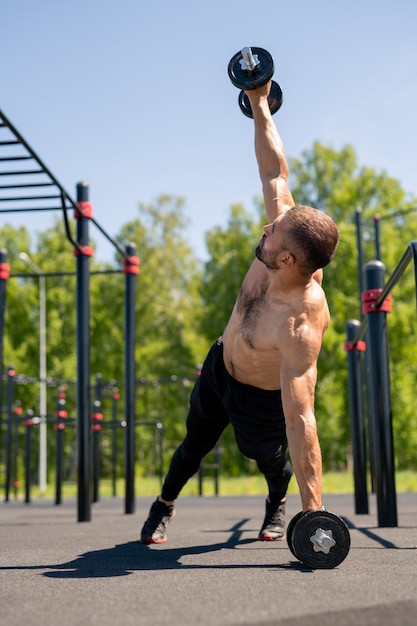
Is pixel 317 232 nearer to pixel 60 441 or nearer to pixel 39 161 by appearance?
pixel 39 161

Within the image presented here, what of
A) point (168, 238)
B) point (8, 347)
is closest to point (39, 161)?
point (8, 347)

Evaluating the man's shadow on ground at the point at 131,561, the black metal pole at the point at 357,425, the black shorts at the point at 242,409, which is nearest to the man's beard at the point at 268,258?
the black shorts at the point at 242,409

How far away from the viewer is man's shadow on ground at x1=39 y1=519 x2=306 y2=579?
2611 mm

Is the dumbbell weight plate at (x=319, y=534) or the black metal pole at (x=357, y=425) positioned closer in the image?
the dumbbell weight plate at (x=319, y=534)

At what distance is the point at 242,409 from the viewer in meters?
3.13

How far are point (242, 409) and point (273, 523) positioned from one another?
2.73 ft

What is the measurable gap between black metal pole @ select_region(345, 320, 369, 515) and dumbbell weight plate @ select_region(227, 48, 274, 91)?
110 inches

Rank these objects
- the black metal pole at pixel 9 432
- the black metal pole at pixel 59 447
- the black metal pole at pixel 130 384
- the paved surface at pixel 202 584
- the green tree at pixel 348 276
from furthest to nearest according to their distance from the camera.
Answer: the green tree at pixel 348 276 < the black metal pole at pixel 9 432 < the black metal pole at pixel 59 447 < the black metal pole at pixel 130 384 < the paved surface at pixel 202 584

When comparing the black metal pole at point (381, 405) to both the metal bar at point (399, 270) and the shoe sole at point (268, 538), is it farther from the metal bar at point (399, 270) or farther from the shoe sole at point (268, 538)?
the shoe sole at point (268, 538)

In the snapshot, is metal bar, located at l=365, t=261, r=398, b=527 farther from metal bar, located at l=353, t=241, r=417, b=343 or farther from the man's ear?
the man's ear

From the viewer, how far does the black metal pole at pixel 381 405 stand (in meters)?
4.05

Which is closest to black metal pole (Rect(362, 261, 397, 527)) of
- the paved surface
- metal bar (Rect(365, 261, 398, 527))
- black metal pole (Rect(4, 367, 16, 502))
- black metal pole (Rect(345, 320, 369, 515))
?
metal bar (Rect(365, 261, 398, 527))

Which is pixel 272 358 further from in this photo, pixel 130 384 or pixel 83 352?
pixel 130 384

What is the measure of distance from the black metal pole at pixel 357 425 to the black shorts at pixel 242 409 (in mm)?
2246
